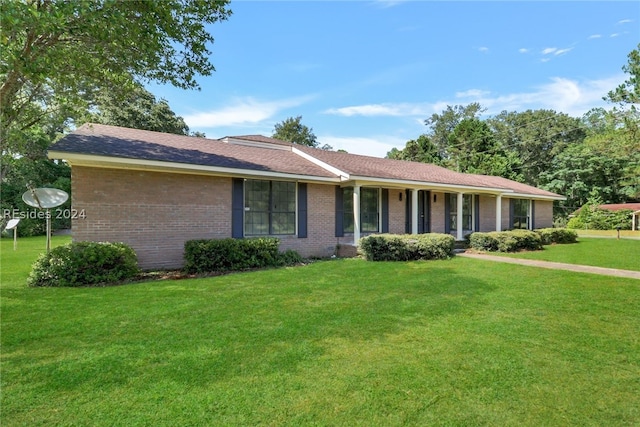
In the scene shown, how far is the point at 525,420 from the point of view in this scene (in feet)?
8.11

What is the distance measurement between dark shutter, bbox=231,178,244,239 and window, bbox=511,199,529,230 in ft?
53.7

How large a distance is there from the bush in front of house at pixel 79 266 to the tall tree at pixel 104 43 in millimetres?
3359

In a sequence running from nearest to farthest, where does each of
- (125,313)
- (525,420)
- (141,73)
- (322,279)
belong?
(525,420), (125,313), (322,279), (141,73)

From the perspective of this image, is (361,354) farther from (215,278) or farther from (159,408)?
(215,278)

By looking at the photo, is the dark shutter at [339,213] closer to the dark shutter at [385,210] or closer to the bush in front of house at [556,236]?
the dark shutter at [385,210]

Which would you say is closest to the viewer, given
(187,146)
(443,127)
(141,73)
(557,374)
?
(557,374)

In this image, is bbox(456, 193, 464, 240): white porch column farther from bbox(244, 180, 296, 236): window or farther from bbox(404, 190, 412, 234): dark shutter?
bbox(244, 180, 296, 236): window

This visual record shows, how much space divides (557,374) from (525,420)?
1.01 metres

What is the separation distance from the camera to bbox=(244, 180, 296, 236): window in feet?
34.3

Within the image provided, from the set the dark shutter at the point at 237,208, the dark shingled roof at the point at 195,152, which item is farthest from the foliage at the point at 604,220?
the dark shutter at the point at 237,208

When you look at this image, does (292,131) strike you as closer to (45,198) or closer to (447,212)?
(447,212)

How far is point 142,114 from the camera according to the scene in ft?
83.3

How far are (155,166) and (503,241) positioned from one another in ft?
41.3

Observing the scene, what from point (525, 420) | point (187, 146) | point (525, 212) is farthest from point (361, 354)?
point (525, 212)
